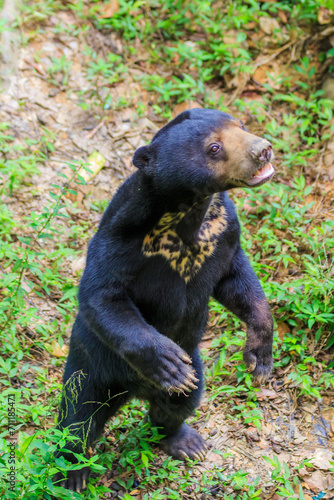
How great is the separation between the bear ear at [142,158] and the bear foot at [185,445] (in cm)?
191

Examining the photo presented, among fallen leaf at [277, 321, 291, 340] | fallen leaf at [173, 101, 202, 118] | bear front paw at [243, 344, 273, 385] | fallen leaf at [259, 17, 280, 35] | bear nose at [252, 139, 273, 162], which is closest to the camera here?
bear nose at [252, 139, 273, 162]

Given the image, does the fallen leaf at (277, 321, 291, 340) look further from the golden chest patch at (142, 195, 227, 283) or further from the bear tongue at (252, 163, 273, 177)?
the bear tongue at (252, 163, 273, 177)

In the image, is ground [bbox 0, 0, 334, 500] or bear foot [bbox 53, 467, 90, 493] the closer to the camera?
bear foot [bbox 53, 467, 90, 493]

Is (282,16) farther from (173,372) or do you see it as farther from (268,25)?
(173,372)

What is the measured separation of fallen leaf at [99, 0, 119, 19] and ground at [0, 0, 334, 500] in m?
0.03

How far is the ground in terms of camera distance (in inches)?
158

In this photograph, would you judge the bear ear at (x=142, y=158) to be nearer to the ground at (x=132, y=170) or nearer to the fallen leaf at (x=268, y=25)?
the ground at (x=132, y=170)

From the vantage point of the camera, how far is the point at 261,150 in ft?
10.3

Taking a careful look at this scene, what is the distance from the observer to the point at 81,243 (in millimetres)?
5773

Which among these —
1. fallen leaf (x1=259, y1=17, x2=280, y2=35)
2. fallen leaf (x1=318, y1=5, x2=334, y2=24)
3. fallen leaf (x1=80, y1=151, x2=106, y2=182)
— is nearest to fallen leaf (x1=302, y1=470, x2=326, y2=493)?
fallen leaf (x1=80, y1=151, x2=106, y2=182)

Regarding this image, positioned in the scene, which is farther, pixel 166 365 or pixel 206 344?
pixel 206 344

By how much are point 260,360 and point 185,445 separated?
2.67 ft

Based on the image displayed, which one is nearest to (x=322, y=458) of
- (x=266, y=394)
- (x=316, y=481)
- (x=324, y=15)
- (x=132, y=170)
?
(x=316, y=481)

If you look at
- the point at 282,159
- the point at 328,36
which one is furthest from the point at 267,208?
the point at 328,36
